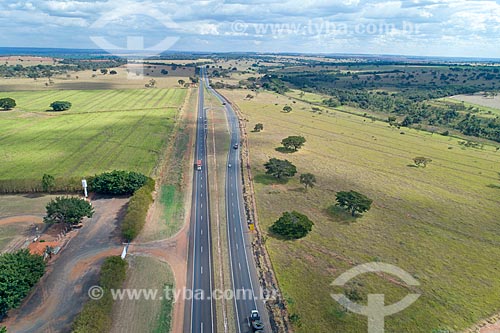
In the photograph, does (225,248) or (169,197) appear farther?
(169,197)

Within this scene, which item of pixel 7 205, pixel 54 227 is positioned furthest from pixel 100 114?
pixel 54 227

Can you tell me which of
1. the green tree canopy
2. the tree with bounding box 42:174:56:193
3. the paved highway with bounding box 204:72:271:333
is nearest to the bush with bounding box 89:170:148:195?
the tree with bounding box 42:174:56:193

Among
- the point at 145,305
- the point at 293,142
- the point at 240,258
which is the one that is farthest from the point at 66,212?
the point at 293,142

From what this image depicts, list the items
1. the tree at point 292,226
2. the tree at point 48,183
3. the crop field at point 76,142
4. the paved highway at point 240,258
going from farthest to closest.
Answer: the crop field at point 76,142, the tree at point 48,183, the tree at point 292,226, the paved highway at point 240,258

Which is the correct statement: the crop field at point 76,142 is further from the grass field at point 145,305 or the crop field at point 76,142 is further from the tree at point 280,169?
the grass field at point 145,305

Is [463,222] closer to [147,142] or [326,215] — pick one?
[326,215]

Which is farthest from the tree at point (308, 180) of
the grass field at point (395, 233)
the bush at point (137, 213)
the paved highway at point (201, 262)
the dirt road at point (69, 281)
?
the dirt road at point (69, 281)

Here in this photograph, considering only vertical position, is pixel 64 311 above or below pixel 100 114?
below
